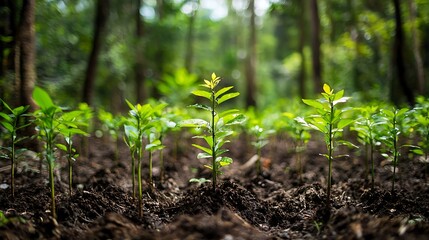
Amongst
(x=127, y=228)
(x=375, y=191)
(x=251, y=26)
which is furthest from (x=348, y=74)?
(x=127, y=228)

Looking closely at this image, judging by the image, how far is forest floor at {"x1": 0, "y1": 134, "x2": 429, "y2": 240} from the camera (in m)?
1.87

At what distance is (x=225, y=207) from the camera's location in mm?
2332

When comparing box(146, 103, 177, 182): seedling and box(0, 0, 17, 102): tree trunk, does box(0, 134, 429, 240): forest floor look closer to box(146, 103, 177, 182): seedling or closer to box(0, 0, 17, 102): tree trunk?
box(146, 103, 177, 182): seedling

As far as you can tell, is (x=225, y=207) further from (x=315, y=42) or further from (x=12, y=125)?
(x=315, y=42)

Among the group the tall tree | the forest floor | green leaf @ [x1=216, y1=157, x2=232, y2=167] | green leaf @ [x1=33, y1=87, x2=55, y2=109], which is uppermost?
the tall tree

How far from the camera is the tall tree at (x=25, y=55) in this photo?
3.82 meters

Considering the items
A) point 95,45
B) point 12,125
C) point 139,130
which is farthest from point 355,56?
point 12,125

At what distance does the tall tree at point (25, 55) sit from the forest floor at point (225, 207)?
845 millimetres

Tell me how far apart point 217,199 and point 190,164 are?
2.67 meters

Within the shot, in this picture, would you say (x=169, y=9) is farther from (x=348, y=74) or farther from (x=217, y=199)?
(x=217, y=199)

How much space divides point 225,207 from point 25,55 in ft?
11.1

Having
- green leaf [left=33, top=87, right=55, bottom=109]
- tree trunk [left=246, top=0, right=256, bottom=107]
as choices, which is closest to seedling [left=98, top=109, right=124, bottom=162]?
green leaf [left=33, top=87, right=55, bottom=109]

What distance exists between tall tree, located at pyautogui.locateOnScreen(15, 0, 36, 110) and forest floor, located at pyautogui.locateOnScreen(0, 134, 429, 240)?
85 cm

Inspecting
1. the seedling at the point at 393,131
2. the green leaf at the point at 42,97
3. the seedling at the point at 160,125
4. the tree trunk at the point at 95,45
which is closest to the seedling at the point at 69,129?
the green leaf at the point at 42,97
